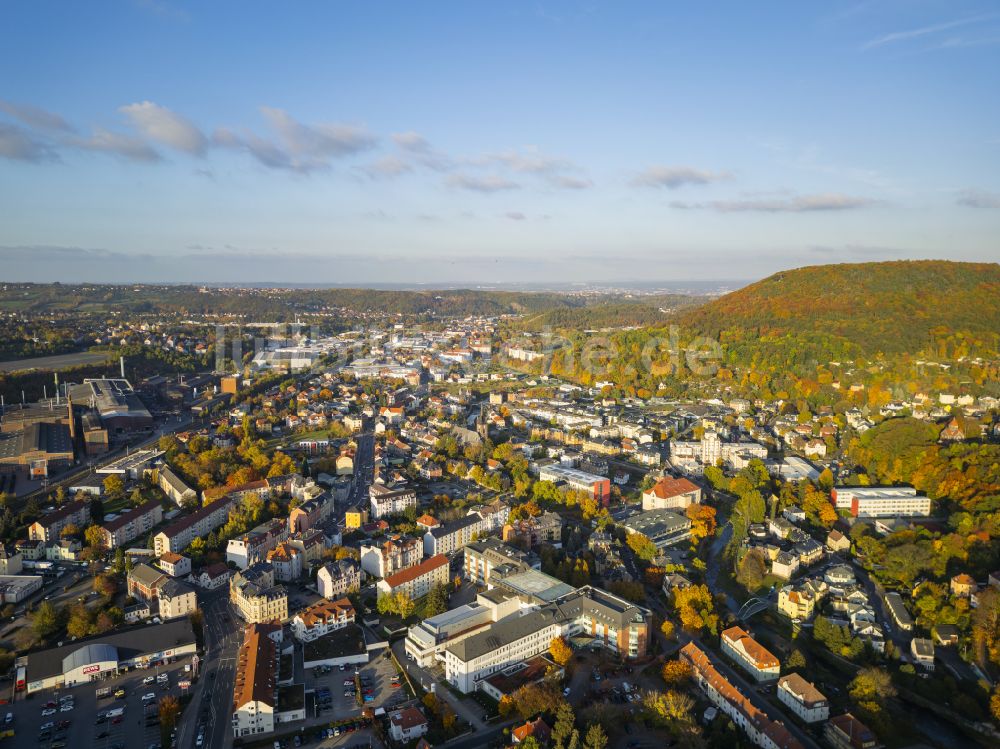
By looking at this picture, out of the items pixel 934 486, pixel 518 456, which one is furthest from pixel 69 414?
pixel 934 486

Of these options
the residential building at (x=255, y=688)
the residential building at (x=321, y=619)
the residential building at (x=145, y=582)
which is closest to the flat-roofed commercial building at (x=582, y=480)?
the residential building at (x=321, y=619)

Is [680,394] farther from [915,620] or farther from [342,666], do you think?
[342,666]

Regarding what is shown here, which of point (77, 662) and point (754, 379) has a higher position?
point (754, 379)

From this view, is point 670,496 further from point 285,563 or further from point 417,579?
point 285,563

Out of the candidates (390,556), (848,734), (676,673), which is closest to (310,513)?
(390,556)

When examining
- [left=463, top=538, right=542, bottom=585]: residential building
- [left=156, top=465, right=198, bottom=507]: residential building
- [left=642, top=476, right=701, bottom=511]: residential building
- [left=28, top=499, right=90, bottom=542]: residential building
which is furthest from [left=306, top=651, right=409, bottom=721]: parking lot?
→ [left=642, top=476, right=701, bottom=511]: residential building

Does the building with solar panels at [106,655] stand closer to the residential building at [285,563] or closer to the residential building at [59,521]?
the residential building at [285,563]

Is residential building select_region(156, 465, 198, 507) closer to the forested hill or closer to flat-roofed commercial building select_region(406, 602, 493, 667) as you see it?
flat-roofed commercial building select_region(406, 602, 493, 667)
